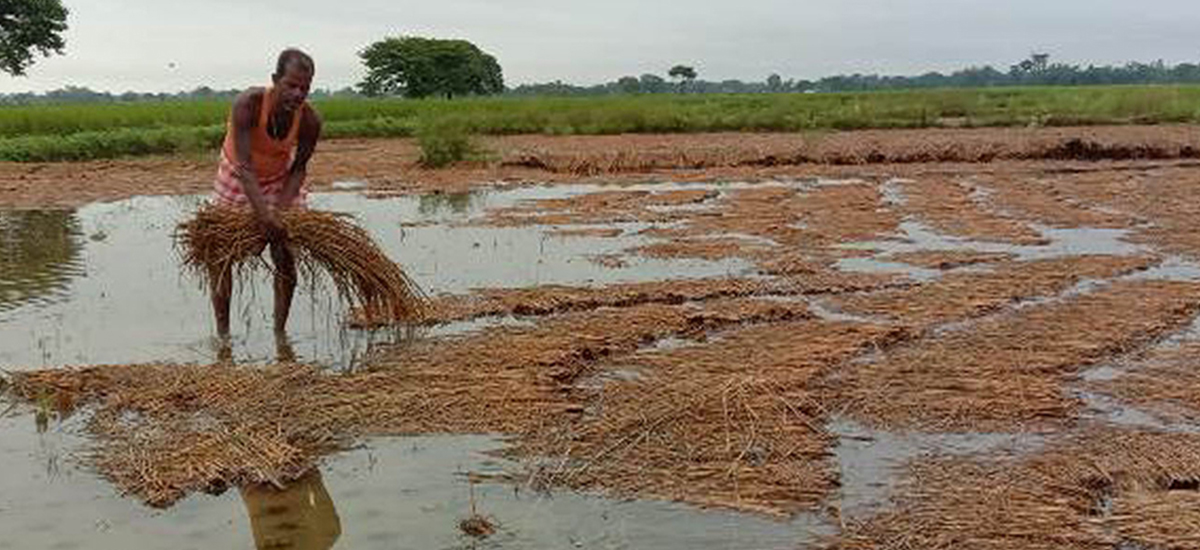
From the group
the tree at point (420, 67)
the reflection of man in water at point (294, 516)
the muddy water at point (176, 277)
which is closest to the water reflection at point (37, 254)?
the muddy water at point (176, 277)

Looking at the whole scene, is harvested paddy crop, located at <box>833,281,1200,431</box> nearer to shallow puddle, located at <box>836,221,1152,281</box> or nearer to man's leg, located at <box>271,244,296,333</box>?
shallow puddle, located at <box>836,221,1152,281</box>

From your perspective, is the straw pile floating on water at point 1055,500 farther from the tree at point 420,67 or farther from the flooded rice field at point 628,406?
the tree at point 420,67

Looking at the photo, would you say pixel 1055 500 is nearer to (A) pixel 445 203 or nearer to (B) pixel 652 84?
(A) pixel 445 203

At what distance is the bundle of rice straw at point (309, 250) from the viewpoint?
6.56 metres

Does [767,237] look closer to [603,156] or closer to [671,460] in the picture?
[671,460]

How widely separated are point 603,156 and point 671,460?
17057 mm

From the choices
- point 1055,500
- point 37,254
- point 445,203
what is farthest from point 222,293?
point 445,203

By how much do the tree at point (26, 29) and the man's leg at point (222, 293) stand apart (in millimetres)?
34550

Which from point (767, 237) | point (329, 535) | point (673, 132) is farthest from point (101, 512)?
point (673, 132)

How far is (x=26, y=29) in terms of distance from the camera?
37469mm

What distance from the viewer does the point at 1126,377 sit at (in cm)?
585

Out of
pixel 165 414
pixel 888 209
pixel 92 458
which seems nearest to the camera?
pixel 92 458

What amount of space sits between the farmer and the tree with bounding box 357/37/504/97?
5624 centimetres

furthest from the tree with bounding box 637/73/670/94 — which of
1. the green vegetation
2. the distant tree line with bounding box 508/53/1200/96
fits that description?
the green vegetation
